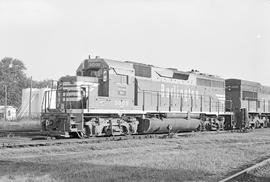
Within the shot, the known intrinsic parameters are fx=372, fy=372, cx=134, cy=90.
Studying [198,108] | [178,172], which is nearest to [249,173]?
[178,172]

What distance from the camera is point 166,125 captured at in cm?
2058

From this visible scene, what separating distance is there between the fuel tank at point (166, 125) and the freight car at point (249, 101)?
21.5 feet

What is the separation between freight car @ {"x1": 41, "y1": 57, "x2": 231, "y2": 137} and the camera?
1669 centimetres

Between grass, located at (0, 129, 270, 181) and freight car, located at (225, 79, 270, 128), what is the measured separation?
15.3m

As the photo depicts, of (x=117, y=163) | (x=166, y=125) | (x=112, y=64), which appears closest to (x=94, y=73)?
(x=112, y=64)

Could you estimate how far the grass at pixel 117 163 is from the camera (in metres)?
7.84

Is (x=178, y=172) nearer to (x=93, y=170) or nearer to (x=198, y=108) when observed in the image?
(x=93, y=170)

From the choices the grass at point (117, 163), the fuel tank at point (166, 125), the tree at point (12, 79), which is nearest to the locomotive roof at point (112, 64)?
the fuel tank at point (166, 125)

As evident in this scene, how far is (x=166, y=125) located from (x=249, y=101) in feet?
39.1

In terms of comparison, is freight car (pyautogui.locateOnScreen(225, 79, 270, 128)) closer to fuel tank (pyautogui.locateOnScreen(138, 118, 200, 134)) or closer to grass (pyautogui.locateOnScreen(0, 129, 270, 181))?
fuel tank (pyautogui.locateOnScreen(138, 118, 200, 134))

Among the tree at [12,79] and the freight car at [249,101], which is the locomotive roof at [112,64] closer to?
the freight car at [249,101]

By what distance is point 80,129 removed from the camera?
1627 cm

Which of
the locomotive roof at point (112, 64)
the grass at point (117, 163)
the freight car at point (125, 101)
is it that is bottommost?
the grass at point (117, 163)

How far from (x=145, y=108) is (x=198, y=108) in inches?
218
